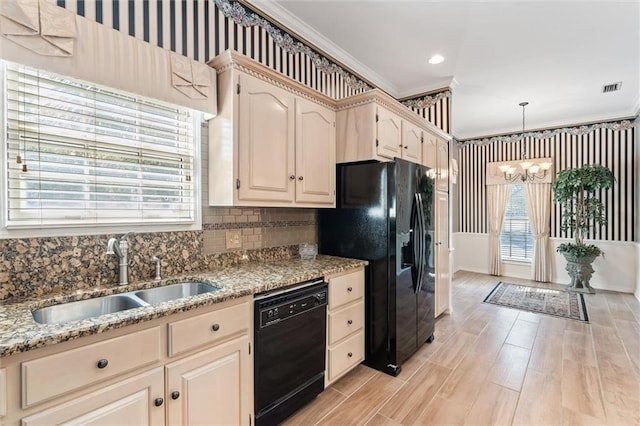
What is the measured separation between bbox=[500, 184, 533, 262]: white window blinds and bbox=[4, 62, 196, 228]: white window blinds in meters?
6.35

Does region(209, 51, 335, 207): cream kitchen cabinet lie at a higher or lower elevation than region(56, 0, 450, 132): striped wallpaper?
lower

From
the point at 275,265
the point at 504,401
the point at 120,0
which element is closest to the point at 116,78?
the point at 120,0

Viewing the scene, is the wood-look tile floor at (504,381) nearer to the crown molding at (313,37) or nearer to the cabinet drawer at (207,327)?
the cabinet drawer at (207,327)

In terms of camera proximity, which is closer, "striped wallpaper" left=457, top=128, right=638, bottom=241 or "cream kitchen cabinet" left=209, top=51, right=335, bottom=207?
"cream kitchen cabinet" left=209, top=51, right=335, bottom=207

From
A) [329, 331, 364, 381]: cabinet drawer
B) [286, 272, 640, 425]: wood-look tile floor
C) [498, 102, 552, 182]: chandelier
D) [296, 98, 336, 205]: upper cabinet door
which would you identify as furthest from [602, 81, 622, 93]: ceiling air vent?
[329, 331, 364, 381]: cabinet drawer

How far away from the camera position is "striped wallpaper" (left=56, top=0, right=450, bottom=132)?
1703 mm

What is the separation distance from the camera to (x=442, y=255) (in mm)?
3760

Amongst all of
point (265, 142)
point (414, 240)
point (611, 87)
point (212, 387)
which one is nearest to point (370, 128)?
point (265, 142)

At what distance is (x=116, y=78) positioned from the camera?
159cm

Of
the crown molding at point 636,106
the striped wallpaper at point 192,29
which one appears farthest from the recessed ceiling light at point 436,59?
the crown molding at point 636,106

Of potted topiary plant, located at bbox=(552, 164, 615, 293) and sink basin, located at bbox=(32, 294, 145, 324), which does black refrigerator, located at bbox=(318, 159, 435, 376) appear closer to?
sink basin, located at bbox=(32, 294, 145, 324)

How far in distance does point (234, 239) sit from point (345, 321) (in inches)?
41.3

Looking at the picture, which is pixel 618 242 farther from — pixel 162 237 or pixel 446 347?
pixel 162 237

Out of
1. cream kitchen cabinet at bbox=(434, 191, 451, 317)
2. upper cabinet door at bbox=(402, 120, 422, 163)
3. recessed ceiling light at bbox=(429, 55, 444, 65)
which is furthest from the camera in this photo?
cream kitchen cabinet at bbox=(434, 191, 451, 317)
